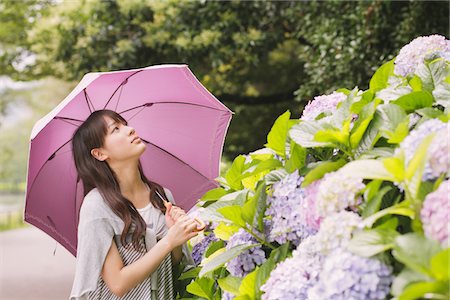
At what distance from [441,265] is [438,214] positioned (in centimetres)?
10

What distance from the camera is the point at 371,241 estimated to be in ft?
3.80

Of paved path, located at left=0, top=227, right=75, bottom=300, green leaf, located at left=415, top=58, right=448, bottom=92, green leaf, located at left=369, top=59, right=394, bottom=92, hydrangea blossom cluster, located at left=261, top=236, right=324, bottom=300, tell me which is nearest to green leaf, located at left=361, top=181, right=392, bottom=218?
hydrangea blossom cluster, located at left=261, top=236, right=324, bottom=300

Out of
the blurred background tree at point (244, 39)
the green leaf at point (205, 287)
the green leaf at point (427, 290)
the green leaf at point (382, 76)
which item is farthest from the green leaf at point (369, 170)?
the blurred background tree at point (244, 39)

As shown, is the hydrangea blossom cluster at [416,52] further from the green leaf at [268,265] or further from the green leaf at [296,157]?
the green leaf at [268,265]

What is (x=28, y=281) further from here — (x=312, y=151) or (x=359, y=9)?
(x=312, y=151)

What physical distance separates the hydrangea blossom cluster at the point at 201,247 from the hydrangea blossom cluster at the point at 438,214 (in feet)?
3.74

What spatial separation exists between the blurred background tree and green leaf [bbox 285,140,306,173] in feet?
17.5

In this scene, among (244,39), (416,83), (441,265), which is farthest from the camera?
(244,39)

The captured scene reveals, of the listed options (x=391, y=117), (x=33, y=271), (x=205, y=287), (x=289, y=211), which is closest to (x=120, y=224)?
(x=205, y=287)

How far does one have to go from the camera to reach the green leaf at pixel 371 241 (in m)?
1.13

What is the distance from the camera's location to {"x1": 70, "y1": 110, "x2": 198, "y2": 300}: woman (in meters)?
2.12

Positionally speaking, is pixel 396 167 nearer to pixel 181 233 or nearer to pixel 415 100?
pixel 415 100

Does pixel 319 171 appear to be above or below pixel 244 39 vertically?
above

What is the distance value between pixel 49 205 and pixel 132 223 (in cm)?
67
